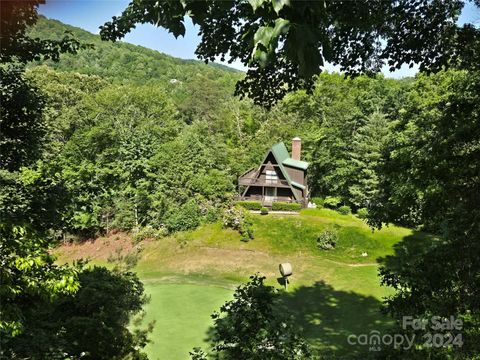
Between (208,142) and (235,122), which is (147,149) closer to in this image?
(208,142)

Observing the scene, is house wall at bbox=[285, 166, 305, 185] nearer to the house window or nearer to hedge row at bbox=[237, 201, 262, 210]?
the house window

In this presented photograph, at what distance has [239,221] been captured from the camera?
28.5 m

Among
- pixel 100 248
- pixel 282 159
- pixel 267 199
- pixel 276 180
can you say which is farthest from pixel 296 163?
pixel 100 248

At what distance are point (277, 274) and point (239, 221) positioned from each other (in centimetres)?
658

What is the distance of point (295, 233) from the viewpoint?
27.7 meters

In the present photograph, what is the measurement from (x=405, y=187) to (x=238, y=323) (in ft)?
18.0

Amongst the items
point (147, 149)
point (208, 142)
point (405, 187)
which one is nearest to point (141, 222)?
point (147, 149)

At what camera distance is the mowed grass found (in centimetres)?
1558

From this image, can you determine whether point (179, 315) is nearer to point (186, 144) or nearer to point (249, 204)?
point (249, 204)

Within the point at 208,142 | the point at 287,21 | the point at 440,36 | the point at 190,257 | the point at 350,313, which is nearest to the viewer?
the point at 287,21

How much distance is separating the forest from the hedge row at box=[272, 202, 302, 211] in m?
3.84

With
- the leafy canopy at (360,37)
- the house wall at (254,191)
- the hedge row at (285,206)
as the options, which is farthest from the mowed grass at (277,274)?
the leafy canopy at (360,37)

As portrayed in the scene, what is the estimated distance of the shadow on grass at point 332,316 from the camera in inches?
551

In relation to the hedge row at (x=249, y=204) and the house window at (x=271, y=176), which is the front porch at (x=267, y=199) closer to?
the hedge row at (x=249, y=204)
